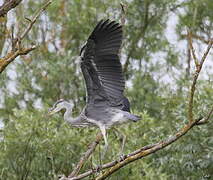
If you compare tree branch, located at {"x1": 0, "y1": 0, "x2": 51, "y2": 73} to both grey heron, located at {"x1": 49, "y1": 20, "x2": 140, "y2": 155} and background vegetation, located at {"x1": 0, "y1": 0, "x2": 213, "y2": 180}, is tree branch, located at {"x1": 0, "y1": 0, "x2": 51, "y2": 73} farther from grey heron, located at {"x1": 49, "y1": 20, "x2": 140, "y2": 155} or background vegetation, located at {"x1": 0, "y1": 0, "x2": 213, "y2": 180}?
background vegetation, located at {"x1": 0, "y1": 0, "x2": 213, "y2": 180}

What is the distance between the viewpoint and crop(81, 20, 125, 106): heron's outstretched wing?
7766 mm

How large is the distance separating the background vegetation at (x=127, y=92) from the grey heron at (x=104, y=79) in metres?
2.72

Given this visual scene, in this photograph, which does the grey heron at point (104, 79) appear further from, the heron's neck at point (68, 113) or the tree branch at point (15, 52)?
the tree branch at point (15, 52)

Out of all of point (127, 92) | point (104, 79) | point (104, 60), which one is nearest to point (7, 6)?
point (104, 60)

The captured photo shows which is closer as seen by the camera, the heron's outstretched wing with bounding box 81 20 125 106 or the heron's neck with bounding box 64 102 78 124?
the heron's outstretched wing with bounding box 81 20 125 106

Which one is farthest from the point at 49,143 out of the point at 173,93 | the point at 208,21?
the point at 208,21

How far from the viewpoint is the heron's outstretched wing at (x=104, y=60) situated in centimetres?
777

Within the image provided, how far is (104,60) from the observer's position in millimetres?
7961

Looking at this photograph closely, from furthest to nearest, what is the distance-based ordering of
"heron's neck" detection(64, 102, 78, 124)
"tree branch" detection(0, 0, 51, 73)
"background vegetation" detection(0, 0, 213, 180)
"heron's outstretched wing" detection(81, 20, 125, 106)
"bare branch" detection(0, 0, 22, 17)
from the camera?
"background vegetation" detection(0, 0, 213, 180)
"heron's neck" detection(64, 102, 78, 124)
"heron's outstretched wing" detection(81, 20, 125, 106)
"tree branch" detection(0, 0, 51, 73)
"bare branch" detection(0, 0, 22, 17)

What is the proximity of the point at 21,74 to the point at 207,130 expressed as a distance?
1042 centimetres

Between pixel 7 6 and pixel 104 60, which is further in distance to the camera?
pixel 104 60

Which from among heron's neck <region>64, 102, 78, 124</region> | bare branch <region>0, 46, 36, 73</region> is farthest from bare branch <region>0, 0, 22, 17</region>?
heron's neck <region>64, 102, 78, 124</region>

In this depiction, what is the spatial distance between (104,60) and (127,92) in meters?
12.2

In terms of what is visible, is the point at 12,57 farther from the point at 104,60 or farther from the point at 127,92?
the point at 127,92
